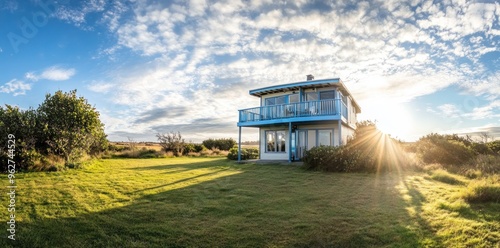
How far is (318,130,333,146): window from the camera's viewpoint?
20203mm

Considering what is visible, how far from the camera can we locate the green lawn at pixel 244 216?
4.82m

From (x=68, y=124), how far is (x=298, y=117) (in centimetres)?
1406

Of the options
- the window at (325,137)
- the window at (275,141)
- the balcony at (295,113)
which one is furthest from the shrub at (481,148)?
the window at (275,141)

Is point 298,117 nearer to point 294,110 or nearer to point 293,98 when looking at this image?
point 294,110

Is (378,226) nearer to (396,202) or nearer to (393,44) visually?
(396,202)

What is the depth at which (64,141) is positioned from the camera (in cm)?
1369

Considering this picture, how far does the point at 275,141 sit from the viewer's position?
2270cm

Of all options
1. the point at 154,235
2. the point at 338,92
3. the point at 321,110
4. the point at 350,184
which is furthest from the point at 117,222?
the point at 338,92

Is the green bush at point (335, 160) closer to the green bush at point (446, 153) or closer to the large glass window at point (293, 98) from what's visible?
the green bush at point (446, 153)

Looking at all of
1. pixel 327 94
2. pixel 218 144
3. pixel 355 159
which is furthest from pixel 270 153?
pixel 218 144

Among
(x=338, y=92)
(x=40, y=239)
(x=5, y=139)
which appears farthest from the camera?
(x=338, y=92)

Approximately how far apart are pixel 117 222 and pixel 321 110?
15305mm

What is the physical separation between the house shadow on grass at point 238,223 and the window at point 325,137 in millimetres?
12047

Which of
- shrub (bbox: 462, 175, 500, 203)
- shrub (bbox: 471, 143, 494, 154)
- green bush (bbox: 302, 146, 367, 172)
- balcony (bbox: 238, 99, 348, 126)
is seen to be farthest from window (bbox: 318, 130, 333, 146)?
shrub (bbox: 462, 175, 500, 203)
